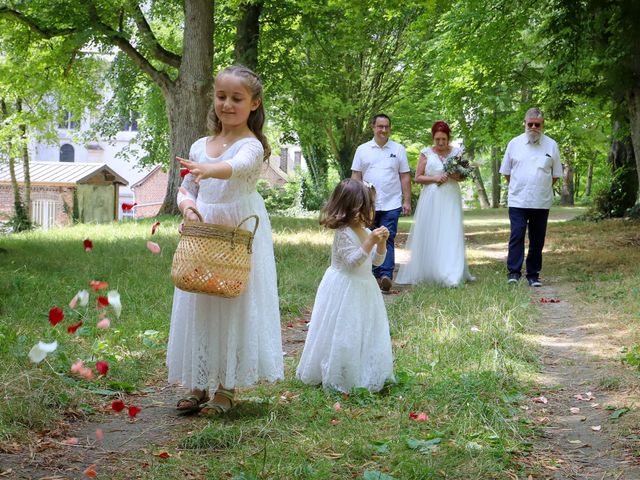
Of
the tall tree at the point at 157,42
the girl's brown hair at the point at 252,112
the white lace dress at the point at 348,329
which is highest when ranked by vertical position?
the tall tree at the point at 157,42

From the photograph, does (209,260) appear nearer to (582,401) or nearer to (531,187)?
(582,401)

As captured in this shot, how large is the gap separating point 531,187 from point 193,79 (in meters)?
9.40

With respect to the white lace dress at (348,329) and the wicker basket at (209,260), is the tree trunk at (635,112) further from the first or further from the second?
the wicker basket at (209,260)

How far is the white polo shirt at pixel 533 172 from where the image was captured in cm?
1139

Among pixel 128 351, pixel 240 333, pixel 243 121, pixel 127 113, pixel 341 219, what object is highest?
pixel 127 113

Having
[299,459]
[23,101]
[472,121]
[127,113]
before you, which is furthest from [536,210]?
[23,101]

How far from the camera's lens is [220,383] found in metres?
5.30

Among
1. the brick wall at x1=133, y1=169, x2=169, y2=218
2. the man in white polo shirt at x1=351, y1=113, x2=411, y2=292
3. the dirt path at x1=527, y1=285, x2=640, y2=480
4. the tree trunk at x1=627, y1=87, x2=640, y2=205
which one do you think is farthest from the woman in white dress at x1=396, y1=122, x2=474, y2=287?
the brick wall at x1=133, y1=169, x2=169, y2=218

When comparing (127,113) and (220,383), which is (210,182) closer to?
(220,383)

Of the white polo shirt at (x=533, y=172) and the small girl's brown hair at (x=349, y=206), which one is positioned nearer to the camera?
the small girl's brown hair at (x=349, y=206)

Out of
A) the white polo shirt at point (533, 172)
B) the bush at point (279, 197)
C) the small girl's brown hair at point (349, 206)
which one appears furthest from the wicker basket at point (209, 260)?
the bush at point (279, 197)

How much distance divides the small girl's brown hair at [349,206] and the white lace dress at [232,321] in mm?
1057

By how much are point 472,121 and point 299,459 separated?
23.0 metres

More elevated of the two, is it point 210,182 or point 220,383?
point 210,182
